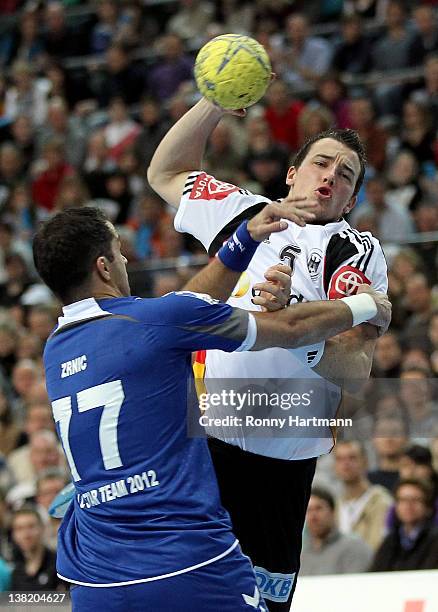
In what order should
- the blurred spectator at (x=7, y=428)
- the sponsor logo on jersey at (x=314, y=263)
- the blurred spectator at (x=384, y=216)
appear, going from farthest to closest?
the blurred spectator at (x=384, y=216)
the blurred spectator at (x=7, y=428)
the sponsor logo on jersey at (x=314, y=263)

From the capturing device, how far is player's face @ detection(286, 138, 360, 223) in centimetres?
559

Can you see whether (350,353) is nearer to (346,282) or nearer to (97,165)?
(346,282)

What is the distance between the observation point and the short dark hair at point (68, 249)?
4.70 meters

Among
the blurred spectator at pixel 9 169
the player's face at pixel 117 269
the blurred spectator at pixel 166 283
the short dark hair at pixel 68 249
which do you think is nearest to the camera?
the short dark hair at pixel 68 249

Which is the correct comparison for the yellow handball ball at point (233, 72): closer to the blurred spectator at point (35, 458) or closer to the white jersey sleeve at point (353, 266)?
the white jersey sleeve at point (353, 266)

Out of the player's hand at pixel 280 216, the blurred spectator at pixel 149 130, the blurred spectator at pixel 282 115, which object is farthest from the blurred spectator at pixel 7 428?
the player's hand at pixel 280 216

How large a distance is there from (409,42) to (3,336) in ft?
19.6

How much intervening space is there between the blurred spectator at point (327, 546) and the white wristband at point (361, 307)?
12.1ft

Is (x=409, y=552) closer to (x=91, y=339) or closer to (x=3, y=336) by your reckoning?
(x=91, y=339)

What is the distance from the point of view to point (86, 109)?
54.0 feet

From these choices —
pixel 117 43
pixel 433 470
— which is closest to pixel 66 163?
pixel 117 43

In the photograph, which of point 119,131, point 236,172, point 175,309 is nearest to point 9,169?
point 119,131

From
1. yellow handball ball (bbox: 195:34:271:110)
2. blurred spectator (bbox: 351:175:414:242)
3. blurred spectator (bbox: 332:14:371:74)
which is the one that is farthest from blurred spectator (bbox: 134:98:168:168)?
yellow handball ball (bbox: 195:34:271:110)

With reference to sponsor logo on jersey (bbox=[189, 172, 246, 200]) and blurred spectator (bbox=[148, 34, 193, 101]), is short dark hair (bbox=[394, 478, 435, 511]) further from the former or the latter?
blurred spectator (bbox=[148, 34, 193, 101])
